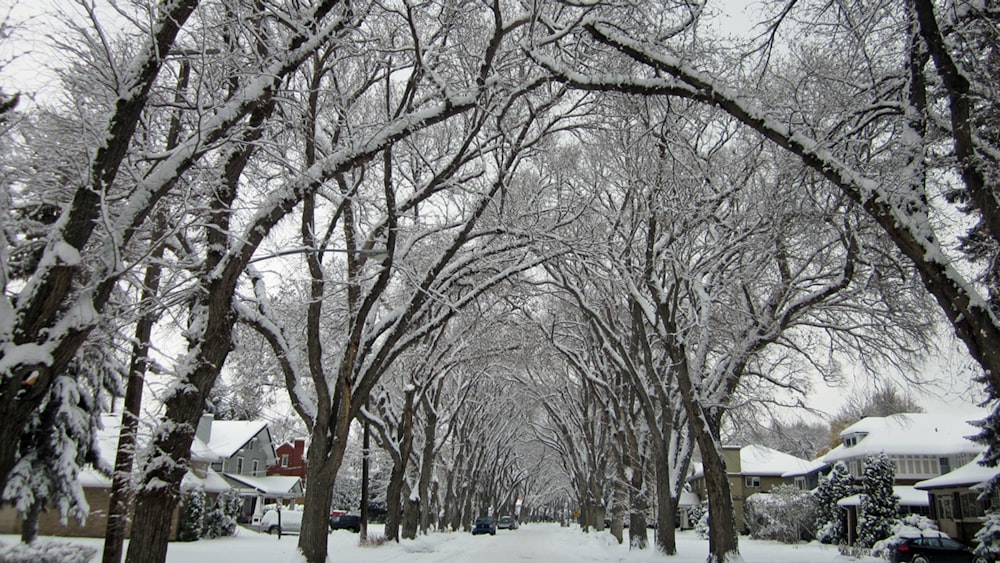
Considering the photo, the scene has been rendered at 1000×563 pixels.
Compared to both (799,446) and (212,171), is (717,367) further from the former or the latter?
(212,171)

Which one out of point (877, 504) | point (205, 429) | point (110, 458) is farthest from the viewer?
point (205, 429)

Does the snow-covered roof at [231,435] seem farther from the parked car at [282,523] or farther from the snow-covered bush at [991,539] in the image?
the snow-covered bush at [991,539]

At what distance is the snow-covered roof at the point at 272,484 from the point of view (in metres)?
44.5

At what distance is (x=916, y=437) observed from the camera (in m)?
39.7

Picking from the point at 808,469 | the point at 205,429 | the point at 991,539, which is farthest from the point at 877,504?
the point at 205,429

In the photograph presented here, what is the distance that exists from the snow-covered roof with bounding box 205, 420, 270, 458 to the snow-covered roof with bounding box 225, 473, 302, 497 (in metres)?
1.71

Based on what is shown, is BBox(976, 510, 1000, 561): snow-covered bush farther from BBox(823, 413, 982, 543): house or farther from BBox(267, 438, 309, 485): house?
BBox(267, 438, 309, 485): house

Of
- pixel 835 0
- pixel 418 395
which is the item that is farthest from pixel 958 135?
pixel 418 395

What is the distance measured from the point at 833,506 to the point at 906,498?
11.9ft

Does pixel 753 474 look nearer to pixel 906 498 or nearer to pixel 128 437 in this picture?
pixel 906 498

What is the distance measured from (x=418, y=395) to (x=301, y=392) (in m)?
9.66

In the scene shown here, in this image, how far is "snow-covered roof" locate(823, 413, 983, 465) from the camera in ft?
125

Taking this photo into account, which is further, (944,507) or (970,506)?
(944,507)

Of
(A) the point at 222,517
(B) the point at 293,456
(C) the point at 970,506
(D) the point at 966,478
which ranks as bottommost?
(A) the point at 222,517
